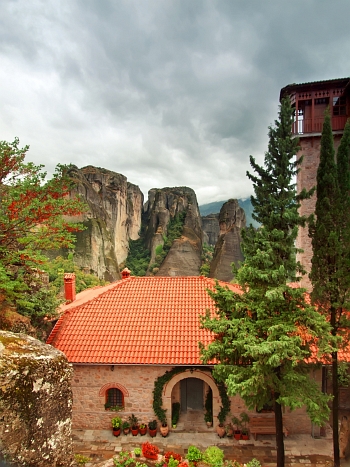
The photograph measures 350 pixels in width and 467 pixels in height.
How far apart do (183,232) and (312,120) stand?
4481 cm

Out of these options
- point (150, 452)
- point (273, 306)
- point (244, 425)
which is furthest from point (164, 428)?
point (273, 306)

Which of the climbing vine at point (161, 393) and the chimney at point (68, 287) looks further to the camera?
the chimney at point (68, 287)

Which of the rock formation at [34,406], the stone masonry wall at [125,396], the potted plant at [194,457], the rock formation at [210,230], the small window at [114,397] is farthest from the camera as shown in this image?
the rock formation at [210,230]

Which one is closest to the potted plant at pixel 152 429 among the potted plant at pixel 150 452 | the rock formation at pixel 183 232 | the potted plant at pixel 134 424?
the potted plant at pixel 134 424

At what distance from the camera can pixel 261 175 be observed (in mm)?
8328

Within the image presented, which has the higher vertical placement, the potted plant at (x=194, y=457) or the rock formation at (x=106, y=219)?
the rock formation at (x=106, y=219)

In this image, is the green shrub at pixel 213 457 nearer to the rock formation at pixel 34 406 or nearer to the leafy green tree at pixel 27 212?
the rock formation at pixel 34 406

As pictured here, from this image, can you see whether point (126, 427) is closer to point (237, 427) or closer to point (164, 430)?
point (164, 430)

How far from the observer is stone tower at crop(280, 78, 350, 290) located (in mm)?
15366

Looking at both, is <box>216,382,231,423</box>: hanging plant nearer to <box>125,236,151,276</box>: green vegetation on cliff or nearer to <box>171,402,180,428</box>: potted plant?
<box>171,402,180,428</box>: potted plant

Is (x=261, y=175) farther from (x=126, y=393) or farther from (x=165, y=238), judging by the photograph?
(x=165, y=238)

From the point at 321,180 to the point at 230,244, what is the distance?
130ft

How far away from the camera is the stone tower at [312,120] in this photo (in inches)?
605

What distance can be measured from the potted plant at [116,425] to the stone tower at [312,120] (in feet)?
36.8
